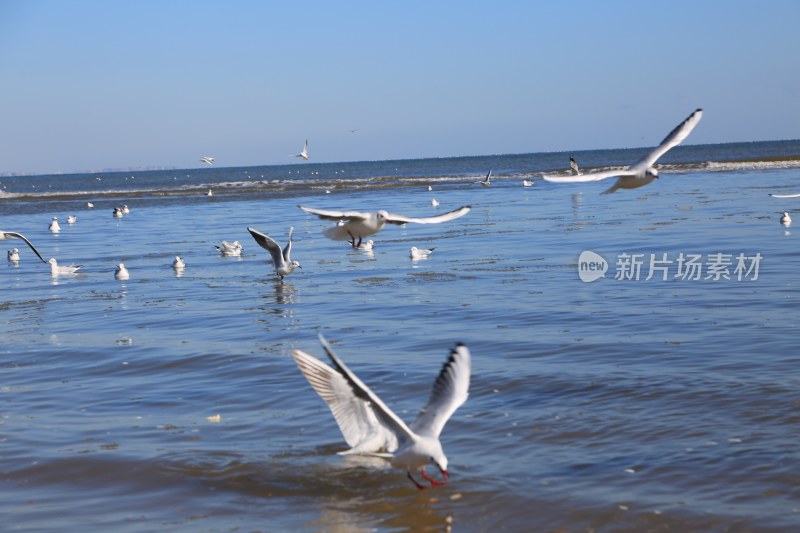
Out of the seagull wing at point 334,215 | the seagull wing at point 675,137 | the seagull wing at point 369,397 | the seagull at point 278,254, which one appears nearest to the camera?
the seagull wing at point 369,397

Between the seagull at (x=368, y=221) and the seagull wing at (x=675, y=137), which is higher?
the seagull wing at (x=675, y=137)

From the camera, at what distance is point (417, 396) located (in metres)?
9.19

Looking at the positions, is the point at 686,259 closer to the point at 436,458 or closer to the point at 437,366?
the point at 437,366

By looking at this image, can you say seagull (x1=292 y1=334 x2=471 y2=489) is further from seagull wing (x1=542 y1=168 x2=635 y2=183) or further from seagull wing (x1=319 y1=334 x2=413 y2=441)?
seagull wing (x1=542 y1=168 x2=635 y2=183)

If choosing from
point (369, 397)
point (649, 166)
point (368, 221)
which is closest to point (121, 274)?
point (368, 221)

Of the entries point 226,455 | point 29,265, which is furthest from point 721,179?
point 226,455

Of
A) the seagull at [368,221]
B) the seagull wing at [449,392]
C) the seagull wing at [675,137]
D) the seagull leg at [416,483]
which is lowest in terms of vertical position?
the seagull leg at [416,483]

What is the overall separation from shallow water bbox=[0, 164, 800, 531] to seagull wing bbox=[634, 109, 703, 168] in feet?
6.60

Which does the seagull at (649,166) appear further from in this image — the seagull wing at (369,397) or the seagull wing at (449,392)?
the seagull wing at (369,397)

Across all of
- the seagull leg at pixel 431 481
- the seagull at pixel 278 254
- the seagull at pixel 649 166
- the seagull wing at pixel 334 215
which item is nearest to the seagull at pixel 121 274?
the seagull at pixel 278 254

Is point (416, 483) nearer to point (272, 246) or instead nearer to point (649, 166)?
point (649, 166)

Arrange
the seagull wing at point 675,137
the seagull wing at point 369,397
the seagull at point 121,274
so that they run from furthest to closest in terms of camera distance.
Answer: the seagull at point 121,274, the seagull wing at point 675,137, the seagull wing at point 369,397

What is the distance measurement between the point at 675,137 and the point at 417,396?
3498 millimetres

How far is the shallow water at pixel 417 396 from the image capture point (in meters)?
6.68
